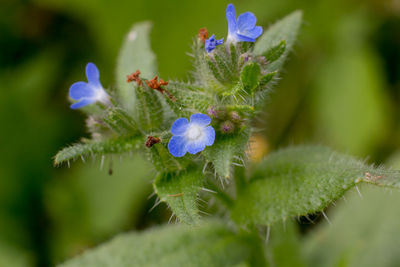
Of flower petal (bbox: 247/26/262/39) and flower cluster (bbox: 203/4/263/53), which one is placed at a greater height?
flower cluster (bbox: 203/4/263/53)

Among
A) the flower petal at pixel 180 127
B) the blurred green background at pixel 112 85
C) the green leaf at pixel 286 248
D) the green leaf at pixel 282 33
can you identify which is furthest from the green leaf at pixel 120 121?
the blurred green background at pixel 112 85

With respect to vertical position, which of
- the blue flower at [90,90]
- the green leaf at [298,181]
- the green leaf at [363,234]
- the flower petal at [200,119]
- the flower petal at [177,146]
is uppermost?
the blue flower at [90,90]

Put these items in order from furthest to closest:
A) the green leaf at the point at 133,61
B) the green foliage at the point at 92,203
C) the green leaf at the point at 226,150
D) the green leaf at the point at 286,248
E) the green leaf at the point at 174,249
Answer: the green foliage at the point at 92,203, the green leaf at the point at 286,248, the green leaf at the point at 133,61, the green leaf at the point at 174,249, the green leaf at the point at 226,150

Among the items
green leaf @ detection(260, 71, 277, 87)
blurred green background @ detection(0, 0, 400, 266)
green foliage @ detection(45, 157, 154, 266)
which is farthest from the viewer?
blurred green background @ detection(0, 0, 400, 266)

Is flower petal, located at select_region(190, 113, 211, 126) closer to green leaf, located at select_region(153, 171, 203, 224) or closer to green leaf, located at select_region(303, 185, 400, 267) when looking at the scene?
green leaf, located at select_region(153, 171, 203, 224)

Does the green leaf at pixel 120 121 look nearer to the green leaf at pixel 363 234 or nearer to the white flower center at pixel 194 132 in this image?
the white flower center at pixel 194 132

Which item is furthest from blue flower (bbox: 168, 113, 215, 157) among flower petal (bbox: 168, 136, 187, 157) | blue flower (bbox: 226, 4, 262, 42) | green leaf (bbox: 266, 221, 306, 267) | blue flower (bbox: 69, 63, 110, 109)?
green leaf (bbox: 266, 221, 306, 267)

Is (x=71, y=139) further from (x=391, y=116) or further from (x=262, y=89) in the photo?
(x=391, y=116)

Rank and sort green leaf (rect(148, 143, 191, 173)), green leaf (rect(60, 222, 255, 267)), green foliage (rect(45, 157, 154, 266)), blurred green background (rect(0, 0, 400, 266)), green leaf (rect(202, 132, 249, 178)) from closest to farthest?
green leaf (rect(202, 132, 249, 178))
green leaf (rect(148, 143, 191, 173))
green leaf (rect(60, 222, 255, 267))
green foliage (rect(45, 157, 154, 266))
blurred green background (rect(0, 0, 400, 266))
